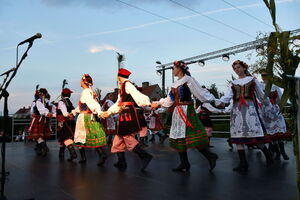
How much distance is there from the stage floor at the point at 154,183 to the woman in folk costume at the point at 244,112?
0.45m

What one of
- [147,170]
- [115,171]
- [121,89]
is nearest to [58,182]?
[115,171]

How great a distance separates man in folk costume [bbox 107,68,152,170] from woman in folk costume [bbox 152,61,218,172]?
0.39m

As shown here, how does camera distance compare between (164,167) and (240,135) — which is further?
(164,167)

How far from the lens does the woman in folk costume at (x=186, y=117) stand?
176 inches

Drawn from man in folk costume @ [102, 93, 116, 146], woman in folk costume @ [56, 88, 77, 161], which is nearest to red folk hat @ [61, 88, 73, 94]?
woman in folk costume @ [56, 88, 77, 161]

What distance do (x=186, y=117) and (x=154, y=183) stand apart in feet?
3.74

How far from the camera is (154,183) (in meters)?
3.86

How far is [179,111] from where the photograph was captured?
15.1 ft

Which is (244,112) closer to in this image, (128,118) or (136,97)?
(136,97)

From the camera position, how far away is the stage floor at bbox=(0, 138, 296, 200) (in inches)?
128

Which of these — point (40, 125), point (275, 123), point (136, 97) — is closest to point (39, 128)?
point (40, 125)

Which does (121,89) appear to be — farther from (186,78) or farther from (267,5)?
(267,5)

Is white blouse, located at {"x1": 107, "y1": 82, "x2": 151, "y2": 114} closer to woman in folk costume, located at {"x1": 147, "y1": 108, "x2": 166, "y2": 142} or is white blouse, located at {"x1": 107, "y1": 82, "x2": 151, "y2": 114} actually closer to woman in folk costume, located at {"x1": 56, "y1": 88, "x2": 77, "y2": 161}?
woman in folk costume, located at {"x1": 56, "y1": 88, "x2": 77, "y2": 161}

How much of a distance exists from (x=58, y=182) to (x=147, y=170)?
4.69ft
